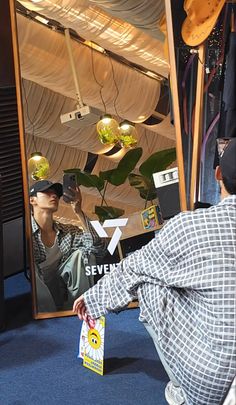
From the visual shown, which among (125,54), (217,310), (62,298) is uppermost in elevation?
(125,54)

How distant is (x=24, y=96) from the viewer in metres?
2.76

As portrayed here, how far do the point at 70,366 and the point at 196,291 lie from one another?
94 centimetres

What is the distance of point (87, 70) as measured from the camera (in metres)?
2.74

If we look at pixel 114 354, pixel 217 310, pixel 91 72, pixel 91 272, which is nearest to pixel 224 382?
pixel 217 310

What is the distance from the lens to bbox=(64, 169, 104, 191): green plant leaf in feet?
9.18

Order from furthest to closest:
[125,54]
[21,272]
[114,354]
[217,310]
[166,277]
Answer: [21,272] → [125,54] → [114,354] → [166,277] → [217,310]

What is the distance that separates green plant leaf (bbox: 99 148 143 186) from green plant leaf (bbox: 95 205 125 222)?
0.45 ft

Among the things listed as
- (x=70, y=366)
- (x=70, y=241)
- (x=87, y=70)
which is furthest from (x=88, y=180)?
(x=70, y=366)

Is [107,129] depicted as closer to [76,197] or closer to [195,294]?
[76,197]

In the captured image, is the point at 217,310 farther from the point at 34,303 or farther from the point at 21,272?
the point at 21,272

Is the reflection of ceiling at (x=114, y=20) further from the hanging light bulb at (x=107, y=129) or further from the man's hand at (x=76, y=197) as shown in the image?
the man's hand at (x=76, y=197)

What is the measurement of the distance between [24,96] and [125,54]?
57cm

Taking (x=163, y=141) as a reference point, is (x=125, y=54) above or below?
above

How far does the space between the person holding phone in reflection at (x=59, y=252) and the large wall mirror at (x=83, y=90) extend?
0.05 m
